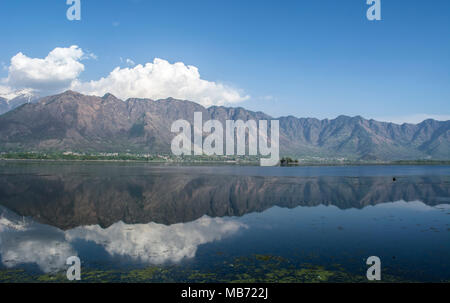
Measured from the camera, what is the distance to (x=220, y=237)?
33.4 m

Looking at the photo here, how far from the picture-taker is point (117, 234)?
34.3 metres

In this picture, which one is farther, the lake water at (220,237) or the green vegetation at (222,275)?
the lake water at (220,237)

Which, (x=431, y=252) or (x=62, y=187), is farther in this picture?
(x=62, y=187)

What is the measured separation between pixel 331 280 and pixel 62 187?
66.8m

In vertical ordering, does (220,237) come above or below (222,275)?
below

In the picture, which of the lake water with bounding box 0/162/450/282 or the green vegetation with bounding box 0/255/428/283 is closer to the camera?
the green vegetation with bounding box 0/255/428/283

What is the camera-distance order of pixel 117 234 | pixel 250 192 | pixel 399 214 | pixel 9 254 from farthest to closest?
→ 1. pixel 250 192
2. pixel 399 214
3. pixel 117 234
4. pixel 9 254

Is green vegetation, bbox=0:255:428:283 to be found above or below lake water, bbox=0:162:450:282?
above

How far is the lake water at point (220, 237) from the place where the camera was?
22672mm

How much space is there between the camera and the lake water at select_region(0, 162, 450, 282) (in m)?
22.7

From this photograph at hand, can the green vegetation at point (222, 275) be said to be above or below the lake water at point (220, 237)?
above

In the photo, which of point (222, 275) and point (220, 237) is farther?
point (220, 237)
